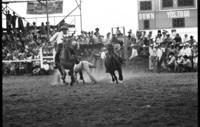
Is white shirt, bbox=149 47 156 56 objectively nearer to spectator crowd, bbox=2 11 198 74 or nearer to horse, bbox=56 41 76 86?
spectator crowd, bbox=2 11 198 74

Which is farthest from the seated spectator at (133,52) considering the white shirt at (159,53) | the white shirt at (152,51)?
the white shirt at (159,53)

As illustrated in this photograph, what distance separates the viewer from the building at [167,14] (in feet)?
129

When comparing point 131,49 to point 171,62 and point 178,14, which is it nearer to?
point 171,62

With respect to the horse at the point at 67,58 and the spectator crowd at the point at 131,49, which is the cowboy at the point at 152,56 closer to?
the spectator crowd at the point at 131,49

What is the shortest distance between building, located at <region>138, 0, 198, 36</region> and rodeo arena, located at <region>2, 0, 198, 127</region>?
Answer: 10 cm

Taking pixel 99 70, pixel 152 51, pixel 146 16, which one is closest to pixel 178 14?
pixel 146 16

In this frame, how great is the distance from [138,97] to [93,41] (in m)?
13.5

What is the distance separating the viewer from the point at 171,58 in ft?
71.9

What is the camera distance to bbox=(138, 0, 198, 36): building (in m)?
39.3

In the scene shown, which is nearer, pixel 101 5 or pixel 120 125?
pixel 120 125

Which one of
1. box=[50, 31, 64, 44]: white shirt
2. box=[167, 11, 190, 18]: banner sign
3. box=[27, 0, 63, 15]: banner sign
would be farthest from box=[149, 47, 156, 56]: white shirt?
box=[167, 11, 190, 18]: banner sign

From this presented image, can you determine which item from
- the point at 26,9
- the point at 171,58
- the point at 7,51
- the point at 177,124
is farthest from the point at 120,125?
the point at 26,9

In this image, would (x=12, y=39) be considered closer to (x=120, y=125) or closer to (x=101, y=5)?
(x=101, y=5)

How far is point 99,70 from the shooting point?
2234 cm
